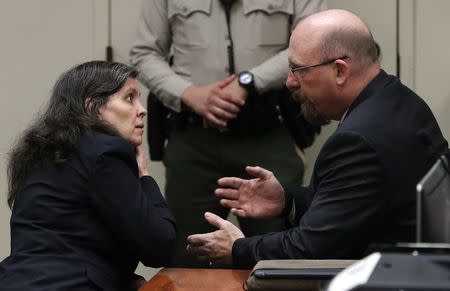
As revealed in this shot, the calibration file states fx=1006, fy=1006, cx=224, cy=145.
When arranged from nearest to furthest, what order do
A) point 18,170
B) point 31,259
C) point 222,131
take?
point 31,259
point 18,170
point 222,131

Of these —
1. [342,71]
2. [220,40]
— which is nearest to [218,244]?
[342,71]

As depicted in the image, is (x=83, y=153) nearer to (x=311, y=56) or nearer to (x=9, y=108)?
(x=311, y=56)

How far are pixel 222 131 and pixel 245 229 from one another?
0.43 meters

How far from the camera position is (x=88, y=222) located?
2834mm

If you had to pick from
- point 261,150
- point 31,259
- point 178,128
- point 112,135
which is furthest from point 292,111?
point 31,259

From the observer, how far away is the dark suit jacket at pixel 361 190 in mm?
2689

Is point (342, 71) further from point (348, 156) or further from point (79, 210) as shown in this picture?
point (79, 210)

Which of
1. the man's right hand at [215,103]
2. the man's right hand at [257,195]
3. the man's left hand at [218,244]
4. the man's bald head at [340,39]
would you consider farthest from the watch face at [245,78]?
the man's left hand at [218,244]

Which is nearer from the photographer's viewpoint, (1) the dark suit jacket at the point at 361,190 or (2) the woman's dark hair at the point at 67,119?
(1) the dark suit jacket at the point at 361,190

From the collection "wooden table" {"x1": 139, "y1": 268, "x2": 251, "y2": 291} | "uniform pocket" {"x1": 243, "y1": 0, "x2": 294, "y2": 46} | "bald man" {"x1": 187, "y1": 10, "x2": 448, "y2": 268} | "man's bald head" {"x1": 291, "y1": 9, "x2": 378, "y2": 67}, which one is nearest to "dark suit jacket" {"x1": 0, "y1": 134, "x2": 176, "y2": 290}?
"wooden table" {"x1": 139, "y1": 268, "x2": 251, "y2": 291}

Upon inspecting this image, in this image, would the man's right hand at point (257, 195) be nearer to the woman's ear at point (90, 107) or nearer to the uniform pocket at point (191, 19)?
the woman's ear at point (90, 107)

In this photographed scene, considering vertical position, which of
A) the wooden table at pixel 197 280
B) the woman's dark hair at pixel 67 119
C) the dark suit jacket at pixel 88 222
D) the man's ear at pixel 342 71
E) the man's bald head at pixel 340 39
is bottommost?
the wooden table at pixel 197 280

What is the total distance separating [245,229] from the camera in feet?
13.8

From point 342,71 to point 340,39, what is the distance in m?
0.09
